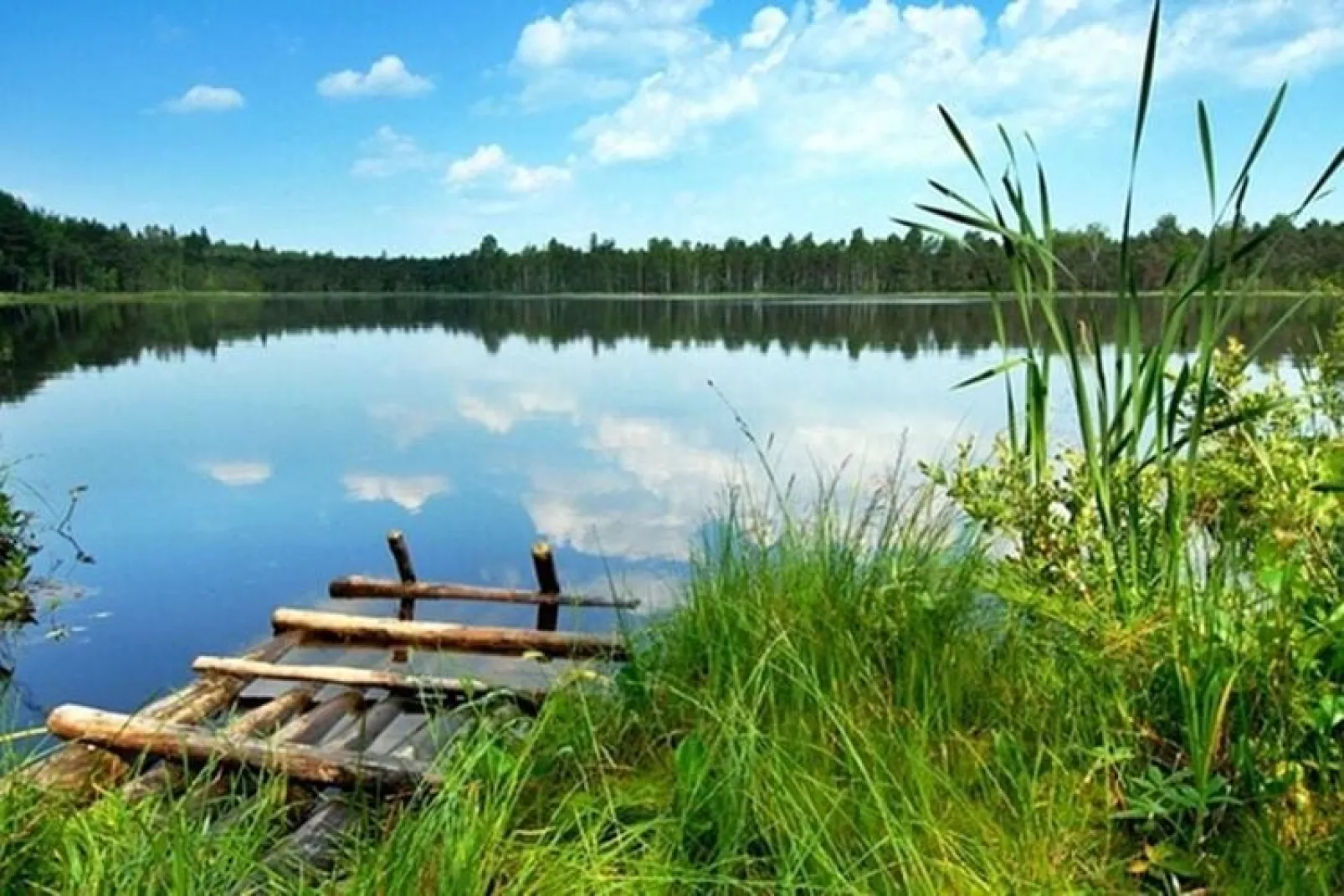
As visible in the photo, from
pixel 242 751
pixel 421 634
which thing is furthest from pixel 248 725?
pixel 421 634

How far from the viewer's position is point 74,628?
796cm

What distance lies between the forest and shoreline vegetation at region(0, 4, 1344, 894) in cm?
6790

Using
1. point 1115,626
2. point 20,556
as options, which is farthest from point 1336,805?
point 20,556

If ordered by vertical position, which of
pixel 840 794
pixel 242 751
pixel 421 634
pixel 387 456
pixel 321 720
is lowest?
pixel 387 456

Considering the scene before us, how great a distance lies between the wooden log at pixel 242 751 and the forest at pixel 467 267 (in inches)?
2675

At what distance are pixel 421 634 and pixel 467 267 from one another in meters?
129

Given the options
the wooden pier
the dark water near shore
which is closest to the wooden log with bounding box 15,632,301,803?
the wooden pier

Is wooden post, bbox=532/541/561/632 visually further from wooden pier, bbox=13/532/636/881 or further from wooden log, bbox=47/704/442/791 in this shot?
wooden log, bbox=47/704/442/791

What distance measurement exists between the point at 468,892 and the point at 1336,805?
169 cm

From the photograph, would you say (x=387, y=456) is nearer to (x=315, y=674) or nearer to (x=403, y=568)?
(x=403, y=568)

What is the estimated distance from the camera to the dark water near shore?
8367mm

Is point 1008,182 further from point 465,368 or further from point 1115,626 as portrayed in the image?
point 465,368

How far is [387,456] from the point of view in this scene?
15898 mm

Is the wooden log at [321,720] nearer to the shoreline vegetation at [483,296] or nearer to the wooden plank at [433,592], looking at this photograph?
the wooden plank at [433,592]
